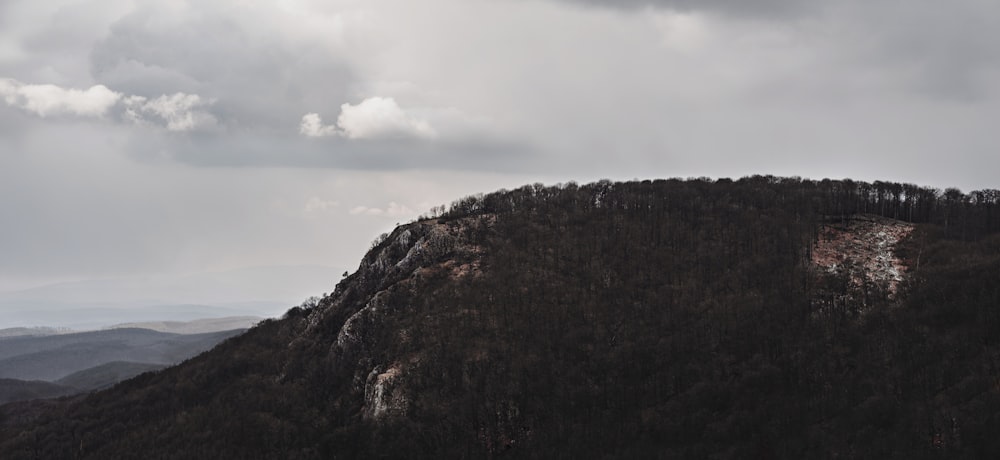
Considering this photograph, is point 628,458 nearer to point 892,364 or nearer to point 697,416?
point 697,416

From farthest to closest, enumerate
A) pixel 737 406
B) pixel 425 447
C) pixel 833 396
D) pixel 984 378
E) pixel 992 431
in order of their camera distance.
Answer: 1. pixel 425 447
2. pixel 737 406
3. pixel 833 396
4. pixel 984 378
5. pixel 992 431

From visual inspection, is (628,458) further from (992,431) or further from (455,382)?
(992,431)

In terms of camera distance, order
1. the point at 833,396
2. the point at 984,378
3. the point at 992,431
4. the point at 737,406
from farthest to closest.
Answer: the point at 737,406, the point at 833,396, the point at 984,378, the point at 992,431

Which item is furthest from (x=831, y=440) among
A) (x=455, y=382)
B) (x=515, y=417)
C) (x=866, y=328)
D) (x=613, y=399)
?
(x=455, y=382)

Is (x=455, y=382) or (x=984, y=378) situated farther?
(x=455, y=382)

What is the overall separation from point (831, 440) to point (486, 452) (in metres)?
96.3

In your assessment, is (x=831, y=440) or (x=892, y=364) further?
(x=892, y=364)

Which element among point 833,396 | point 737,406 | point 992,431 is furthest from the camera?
point 737,406

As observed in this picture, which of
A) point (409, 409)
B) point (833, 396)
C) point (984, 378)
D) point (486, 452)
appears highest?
point (984, 378)

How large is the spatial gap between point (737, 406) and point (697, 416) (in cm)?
1162

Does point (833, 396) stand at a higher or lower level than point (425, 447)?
higher

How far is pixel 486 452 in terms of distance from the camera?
18838cm

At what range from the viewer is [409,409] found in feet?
631

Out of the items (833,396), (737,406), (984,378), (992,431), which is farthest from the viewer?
(737,406)
